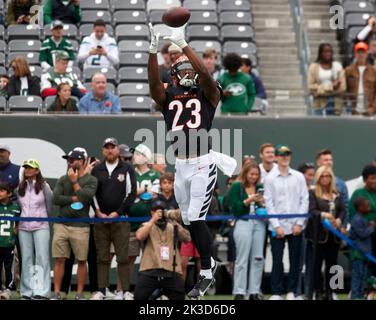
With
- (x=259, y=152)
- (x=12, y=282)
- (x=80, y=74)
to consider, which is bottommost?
(x=12, y=282)

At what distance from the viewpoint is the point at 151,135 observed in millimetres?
17109

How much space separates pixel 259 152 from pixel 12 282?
4.24 metres

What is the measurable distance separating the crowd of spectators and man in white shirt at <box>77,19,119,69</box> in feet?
6.22

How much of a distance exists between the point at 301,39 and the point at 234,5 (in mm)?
1200

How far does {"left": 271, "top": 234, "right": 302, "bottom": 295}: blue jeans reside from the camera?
15.8 m

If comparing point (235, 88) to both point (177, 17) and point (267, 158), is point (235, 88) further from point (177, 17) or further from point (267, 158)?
point (177, 17)

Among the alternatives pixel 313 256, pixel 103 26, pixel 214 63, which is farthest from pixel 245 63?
pixel 313 256

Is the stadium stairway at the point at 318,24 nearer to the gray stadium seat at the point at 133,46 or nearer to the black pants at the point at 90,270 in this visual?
the gray stadium seat at the point at 133,46

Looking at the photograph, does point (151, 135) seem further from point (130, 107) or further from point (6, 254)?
point (6, 254)

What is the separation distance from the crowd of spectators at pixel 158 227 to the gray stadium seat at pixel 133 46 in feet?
8.09

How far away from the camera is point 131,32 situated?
1864cm

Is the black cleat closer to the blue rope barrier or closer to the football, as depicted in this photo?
the football

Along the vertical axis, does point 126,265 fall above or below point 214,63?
below

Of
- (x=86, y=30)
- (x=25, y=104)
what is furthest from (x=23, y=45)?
(x=25, y=104)
